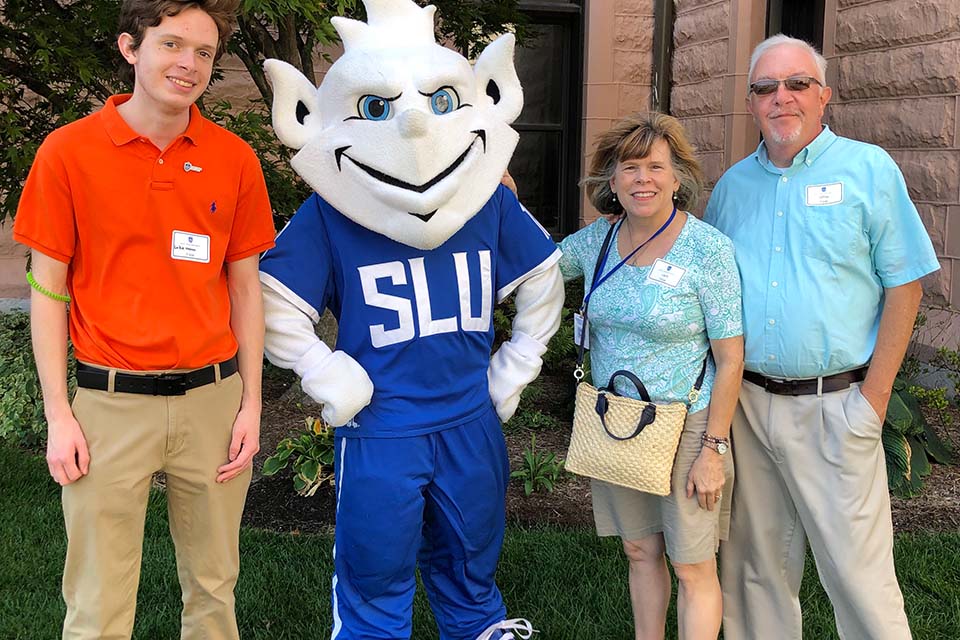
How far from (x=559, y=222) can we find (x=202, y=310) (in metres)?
6.52

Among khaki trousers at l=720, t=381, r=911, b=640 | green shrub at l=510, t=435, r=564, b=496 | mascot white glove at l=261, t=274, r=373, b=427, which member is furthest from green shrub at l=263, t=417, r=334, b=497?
khaki trousers at l=720, t=381, r=911, b=640

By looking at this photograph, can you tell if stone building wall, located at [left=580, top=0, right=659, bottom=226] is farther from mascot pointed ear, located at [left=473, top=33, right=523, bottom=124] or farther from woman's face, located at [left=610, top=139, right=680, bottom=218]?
woman's face, located at [left=610, top=139, right=680, bottom=218]

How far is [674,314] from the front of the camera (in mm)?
2660

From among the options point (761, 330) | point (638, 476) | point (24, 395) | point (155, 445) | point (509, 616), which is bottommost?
point (509, 616)

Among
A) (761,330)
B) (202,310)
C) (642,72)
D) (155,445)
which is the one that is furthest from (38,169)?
(642,72)

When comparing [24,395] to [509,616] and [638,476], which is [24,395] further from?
[638,476]

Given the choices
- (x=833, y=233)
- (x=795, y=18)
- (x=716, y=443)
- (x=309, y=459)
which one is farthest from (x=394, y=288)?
(x=795, y=18)

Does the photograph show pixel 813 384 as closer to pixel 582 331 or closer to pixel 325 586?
pixel 582 331

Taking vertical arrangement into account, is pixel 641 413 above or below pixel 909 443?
above

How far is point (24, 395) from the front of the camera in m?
5.36

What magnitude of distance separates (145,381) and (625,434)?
1367 mm

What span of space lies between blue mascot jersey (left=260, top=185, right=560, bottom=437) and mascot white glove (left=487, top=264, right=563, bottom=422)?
18 centimetres

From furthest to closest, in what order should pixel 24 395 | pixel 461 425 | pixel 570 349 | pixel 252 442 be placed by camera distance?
pixel 570 349, pixel 24 395, pixel 461 425, pixel 252 442

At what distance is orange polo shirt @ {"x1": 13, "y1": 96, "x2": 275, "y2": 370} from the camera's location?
227 centimetres
